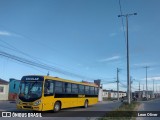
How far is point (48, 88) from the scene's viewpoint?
70.5 ft

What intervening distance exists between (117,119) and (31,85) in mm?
8357

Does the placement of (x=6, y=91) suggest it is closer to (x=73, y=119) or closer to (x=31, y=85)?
(x=31, y=85)

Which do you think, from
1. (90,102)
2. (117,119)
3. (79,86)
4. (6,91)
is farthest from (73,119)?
(6,91)

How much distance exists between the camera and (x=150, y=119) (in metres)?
18.8

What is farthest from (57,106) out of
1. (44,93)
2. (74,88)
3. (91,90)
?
(91,90)

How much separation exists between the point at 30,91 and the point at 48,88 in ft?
4.47

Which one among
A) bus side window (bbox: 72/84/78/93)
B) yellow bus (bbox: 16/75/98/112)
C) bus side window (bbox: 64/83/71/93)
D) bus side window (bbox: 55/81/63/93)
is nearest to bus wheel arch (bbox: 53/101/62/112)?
yellow bus (bbox: 16/75/98/112)

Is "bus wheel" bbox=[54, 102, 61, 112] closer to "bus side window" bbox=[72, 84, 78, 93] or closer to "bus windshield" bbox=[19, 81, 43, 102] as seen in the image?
"bus windshield" bbox=[19, 81, 43, 102]

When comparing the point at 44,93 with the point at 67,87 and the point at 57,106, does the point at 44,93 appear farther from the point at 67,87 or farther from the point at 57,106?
the point at 67,87

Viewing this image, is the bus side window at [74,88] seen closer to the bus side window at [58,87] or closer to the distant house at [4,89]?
the bus side window at [58,87]

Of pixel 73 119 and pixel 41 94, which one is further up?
pixel 41 94

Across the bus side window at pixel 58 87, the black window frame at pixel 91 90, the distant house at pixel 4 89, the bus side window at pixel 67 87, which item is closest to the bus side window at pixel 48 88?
the bus side window at pixel 58 87

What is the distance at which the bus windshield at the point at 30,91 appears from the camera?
2056 cm

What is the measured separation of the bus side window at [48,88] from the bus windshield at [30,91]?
44cm
